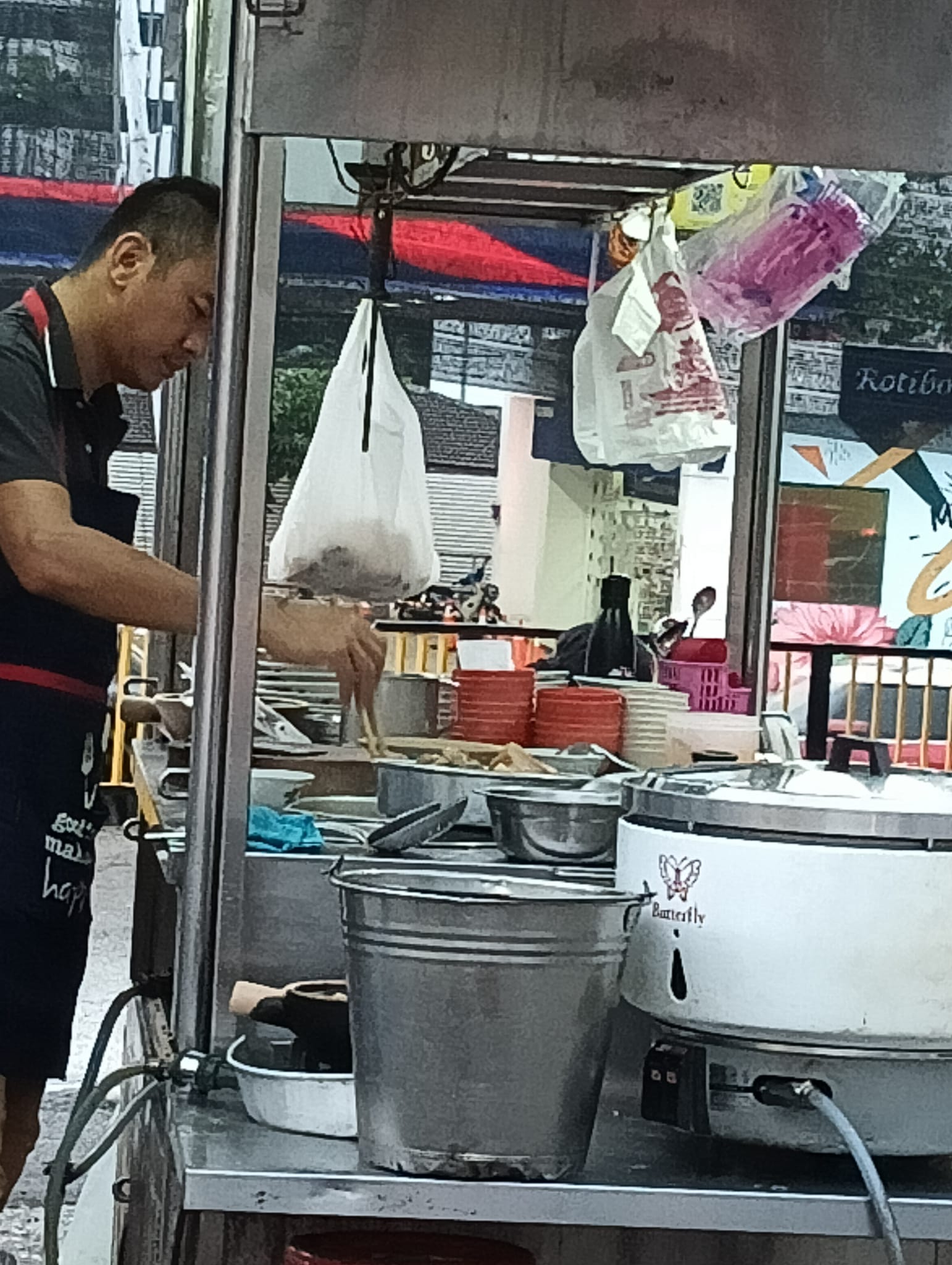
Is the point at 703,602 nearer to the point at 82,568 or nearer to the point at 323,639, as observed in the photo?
the point at 82,568

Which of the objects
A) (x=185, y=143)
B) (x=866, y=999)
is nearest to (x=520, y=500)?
(x=185, y=143)

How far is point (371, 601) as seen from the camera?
3.51 meters

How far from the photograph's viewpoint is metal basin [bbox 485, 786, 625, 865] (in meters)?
1.92

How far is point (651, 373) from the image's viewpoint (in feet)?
12.1

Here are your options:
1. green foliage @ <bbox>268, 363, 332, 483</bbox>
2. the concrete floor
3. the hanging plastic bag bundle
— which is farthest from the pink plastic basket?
the concrete floor

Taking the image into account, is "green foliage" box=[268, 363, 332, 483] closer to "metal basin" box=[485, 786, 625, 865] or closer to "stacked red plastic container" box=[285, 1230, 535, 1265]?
"metal basin" box=[485, 786, 625, 865]

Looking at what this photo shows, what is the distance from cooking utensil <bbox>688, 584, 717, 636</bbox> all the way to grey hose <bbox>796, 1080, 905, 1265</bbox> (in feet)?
9.05

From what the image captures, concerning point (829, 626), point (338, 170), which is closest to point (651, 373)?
point (338, 170)

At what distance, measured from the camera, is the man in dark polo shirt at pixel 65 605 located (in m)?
2.53

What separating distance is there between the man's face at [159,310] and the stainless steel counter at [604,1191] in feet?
4.57

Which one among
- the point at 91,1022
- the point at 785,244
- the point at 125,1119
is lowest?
the point at 91,1022

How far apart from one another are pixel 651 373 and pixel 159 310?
1318mm

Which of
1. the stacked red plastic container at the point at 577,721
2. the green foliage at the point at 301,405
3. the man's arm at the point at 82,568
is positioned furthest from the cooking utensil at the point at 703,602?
the man's arm at the point at 82,568

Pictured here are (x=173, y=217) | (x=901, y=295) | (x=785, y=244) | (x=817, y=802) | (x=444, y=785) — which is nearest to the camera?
(x=817, y=802)
